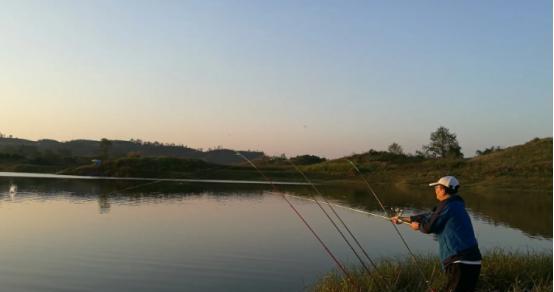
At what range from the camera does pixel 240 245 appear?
15570mm

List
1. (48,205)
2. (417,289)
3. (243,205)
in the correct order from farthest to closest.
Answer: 1. (243,205)
2. (48,205)
3. (417,289)

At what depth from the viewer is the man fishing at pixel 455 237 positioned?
5.54 metres

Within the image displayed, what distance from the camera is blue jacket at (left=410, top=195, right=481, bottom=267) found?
553 cm

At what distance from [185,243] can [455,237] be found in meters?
11.4

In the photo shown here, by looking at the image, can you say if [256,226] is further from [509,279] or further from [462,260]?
[462,260]

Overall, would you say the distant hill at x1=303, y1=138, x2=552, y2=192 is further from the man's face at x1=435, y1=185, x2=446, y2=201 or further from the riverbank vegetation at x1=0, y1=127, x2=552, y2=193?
the man's face at x1=435, y1=185, x2=446, y2=201

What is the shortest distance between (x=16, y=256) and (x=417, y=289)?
408 inches

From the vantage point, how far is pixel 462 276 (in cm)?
561

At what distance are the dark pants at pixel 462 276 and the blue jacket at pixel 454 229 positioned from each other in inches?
3.5

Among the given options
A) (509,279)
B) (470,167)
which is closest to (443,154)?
(470,167)

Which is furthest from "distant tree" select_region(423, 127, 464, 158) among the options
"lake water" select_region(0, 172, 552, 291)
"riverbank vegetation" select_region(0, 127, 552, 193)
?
"lake water" select_region(0, 172, 552, 291)

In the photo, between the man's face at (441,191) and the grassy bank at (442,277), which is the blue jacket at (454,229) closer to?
the man's face at (441,191)

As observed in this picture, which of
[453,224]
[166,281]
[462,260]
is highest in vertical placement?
[453,224]

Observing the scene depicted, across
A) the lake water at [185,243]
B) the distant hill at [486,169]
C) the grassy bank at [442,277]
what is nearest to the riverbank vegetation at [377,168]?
the distant hill at [486,169]
